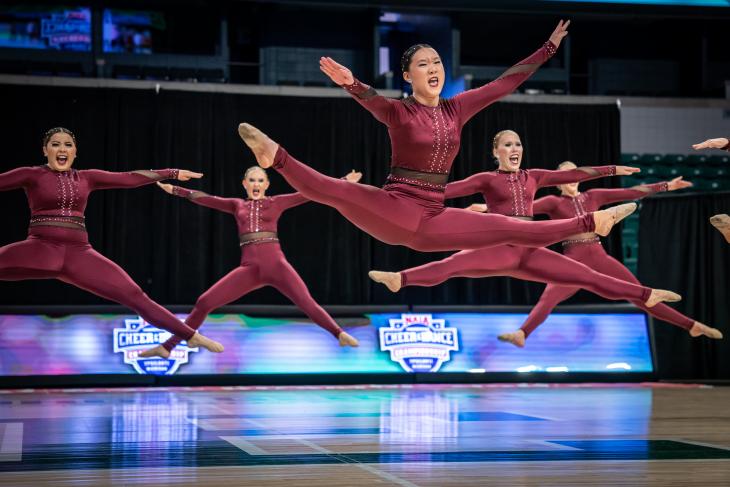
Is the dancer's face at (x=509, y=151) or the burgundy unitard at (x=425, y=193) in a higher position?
the dancer's face at (x=509, y=151)

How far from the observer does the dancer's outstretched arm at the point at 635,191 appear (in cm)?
684

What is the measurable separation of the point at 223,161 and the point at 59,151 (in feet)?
16.5

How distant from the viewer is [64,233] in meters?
6.24

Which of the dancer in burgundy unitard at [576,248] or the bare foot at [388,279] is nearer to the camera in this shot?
the bare foot at [388,279]

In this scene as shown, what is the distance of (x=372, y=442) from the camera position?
14.8 ft

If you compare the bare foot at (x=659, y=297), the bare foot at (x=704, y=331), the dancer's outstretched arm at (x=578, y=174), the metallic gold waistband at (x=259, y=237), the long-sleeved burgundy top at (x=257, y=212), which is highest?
the dancer's outstretched arm at (x=578, y=174)

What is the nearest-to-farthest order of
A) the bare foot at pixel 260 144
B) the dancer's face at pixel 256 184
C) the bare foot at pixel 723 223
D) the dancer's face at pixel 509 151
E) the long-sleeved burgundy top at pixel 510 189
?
the bare foot at pixel 260 144 → the bare foot at pixel 723 223 → the long-sleeved burgundy top at pixel 510 189 → the dancer's face at pixel 509 151 → the dancer's face at pixel 256 184

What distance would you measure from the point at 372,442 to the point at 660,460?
50.6 inches

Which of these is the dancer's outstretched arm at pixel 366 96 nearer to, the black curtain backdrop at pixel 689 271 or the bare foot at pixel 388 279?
the bare foot at pixel 388 279

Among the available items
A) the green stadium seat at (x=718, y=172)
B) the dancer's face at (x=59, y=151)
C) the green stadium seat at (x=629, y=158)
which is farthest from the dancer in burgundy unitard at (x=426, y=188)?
the green stadium seat at (x=718, y=172)

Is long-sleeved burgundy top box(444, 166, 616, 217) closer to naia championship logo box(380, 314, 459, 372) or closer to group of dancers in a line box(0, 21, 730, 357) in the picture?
group of dancers in a line box(0, 21, 730, 357)

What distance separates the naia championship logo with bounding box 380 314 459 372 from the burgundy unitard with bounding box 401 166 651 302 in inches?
116

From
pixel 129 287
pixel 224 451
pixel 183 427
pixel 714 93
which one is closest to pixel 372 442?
pixel 224 451

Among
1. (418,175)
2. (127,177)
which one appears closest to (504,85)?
(418,175)
